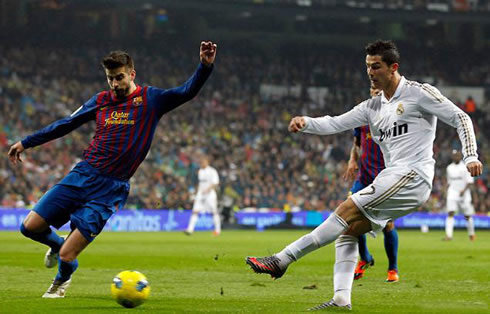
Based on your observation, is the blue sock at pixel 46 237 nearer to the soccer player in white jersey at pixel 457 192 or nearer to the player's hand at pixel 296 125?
the player's hand at pixel 296 125

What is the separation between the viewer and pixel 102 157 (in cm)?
910

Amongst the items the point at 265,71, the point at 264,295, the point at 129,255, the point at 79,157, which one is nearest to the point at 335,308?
the point at 264,295

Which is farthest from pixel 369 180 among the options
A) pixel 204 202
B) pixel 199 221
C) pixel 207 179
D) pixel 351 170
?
pixel 199 221

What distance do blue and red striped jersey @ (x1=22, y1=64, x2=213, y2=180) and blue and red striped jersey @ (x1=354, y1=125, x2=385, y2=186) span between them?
4.25 metres

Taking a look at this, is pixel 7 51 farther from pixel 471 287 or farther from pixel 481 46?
pixel 471 287

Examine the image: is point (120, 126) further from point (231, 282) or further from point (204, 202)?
point (204, 202)

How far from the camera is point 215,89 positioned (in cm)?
4356

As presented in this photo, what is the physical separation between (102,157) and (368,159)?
477 centimetres

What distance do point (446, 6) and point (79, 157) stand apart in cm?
2060

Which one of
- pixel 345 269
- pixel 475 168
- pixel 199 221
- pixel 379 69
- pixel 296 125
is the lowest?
pixel 345 269

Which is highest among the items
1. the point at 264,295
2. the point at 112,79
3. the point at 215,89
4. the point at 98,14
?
the point at 98,14

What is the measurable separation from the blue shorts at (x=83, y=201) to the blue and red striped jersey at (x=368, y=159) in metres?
4.62

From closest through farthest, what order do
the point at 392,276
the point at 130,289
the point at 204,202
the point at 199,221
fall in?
the point at 130,289 < the point at 392,276 < the point at 204,202 < the point at 199,221

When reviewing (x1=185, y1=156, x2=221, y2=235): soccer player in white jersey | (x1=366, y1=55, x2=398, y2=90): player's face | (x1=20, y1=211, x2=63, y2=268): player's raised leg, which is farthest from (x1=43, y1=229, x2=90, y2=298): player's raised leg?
(x1=185, y1=156, x2=221, y2=235): soccer player in white jersey
